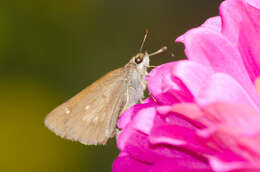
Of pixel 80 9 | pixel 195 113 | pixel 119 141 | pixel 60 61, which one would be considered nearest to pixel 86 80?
pixel 60 61

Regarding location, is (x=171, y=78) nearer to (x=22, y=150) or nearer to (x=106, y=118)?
(x=106, y=118)

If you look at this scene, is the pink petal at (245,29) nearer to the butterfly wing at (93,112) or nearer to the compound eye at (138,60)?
the butterfly wing at (93,112)

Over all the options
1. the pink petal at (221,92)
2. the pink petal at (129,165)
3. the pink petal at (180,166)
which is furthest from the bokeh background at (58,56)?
the pink petal at (221,92)

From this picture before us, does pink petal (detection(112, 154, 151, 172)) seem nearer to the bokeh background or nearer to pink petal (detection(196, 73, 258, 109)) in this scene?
pink petal (detection(196, 73, 258, 109))

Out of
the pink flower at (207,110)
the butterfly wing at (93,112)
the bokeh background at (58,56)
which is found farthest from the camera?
the bokeh background at (58,56)

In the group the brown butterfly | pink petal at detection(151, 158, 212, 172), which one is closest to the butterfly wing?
the brown butterfly
